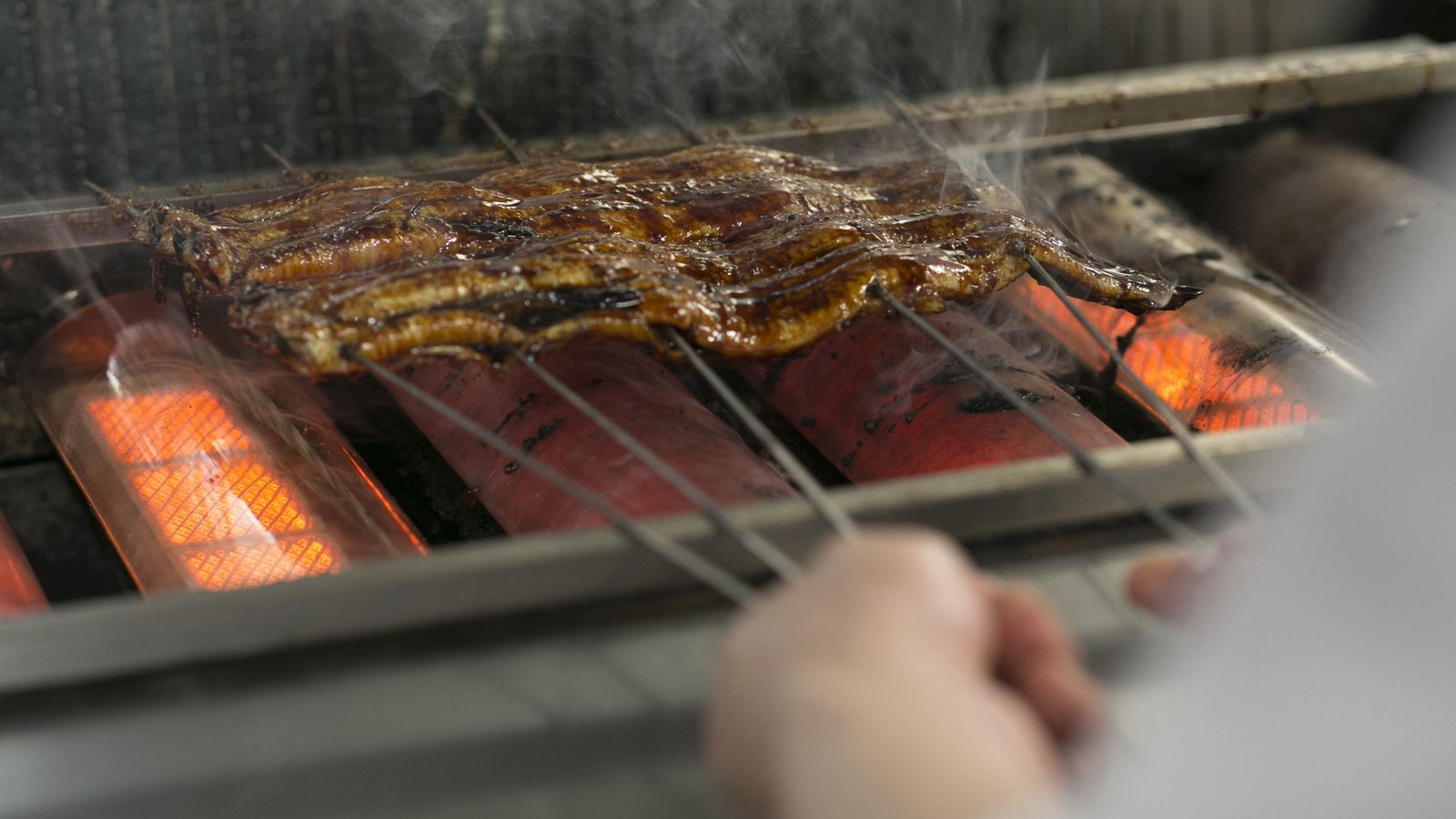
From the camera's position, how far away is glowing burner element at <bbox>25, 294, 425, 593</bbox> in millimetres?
2441

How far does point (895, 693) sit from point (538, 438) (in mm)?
1561

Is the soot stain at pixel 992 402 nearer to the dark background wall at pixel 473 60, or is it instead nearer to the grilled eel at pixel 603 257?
the grilled eel at pixel 603 257

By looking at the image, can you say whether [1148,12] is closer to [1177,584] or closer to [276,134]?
[276,134]

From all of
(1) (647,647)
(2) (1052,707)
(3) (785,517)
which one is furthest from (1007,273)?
(2) (1052,707)

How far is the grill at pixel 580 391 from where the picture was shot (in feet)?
5.92

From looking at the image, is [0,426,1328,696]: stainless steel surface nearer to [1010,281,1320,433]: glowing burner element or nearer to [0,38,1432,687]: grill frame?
[0,38,1432,687]: grill frame

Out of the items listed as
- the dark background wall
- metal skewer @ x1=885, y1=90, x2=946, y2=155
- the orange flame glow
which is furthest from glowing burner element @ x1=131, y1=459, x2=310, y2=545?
the dark background wall

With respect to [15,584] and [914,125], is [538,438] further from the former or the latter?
[914,125]

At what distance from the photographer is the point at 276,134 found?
4.59m

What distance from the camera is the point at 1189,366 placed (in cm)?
312

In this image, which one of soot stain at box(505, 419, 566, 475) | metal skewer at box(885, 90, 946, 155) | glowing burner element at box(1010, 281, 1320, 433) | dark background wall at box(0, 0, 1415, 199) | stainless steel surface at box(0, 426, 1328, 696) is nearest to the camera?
stainless steel surface at box(0, 426, 1328, 696)

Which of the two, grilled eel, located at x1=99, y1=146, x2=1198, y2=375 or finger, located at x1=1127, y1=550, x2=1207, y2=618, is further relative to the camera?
grilled eel, located at x1=99, y1=146, x2=1198, y2=375

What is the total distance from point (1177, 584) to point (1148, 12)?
4306 mm

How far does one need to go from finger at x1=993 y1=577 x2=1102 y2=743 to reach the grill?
0.41 m
